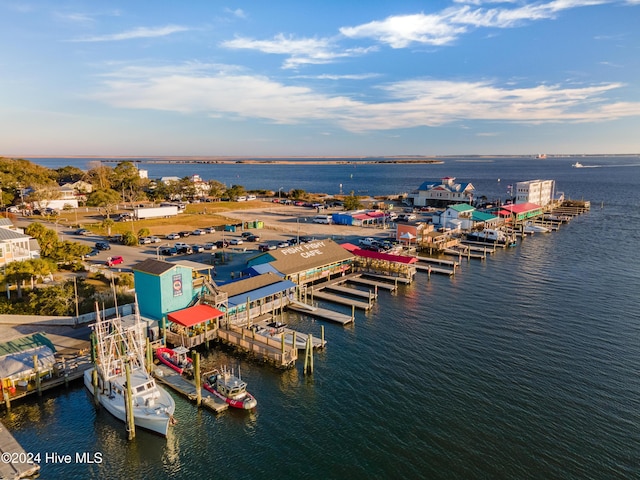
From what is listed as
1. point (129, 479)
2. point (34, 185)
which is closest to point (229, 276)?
point (129, 479)


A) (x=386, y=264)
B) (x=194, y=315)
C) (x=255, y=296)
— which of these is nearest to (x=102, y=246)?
(x=255, y=296)

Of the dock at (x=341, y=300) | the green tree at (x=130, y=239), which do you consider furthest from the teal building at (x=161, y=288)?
the green tree at (x=130, y=239)

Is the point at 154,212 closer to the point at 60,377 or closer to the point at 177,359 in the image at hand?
the point at 177,359

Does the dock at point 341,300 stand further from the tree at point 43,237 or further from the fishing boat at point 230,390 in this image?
the tree at point 43,237

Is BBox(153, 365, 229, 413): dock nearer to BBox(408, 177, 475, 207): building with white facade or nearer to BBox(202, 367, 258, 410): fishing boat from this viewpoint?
BBox(202, 367, 258, 410): fishing boat

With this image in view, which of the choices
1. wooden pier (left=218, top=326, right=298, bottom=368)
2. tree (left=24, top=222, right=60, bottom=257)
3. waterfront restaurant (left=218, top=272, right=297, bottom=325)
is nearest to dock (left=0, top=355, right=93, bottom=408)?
wooden pier (left=218, top=326, right=298, bottom=368)

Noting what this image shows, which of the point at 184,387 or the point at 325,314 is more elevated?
the point at 325,314
